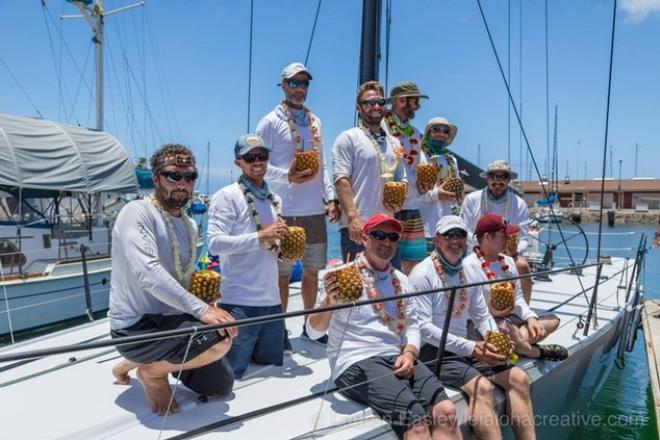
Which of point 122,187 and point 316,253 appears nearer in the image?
point 316,253

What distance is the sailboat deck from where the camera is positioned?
252 cm

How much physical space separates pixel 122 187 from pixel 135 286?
33.6ft

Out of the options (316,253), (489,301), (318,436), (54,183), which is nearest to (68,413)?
(318,436)

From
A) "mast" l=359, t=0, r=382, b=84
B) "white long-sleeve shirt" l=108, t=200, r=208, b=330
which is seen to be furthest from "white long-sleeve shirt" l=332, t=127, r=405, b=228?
"mast" l=359, t=0, r=382, b=84

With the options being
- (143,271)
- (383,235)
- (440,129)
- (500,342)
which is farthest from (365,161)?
(143,271)

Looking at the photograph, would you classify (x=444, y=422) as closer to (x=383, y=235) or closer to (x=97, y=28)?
(x=383, y=235)

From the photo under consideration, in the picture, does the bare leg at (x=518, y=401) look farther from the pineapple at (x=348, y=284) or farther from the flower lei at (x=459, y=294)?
the pineapple at (x=348, y=284)

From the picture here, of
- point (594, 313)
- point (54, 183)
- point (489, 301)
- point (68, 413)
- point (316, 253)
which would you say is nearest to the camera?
point (68, 413)

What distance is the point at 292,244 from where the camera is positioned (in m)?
3.16

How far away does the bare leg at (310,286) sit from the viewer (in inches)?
158

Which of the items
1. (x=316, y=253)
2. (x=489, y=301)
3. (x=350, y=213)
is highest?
(x=350, y=213)

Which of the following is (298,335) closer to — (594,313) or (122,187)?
(594,313)

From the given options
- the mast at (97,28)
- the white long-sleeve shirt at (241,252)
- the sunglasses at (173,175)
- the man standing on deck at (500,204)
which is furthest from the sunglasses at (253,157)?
the mast at (97,28)

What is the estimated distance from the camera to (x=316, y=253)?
391 centimetres
